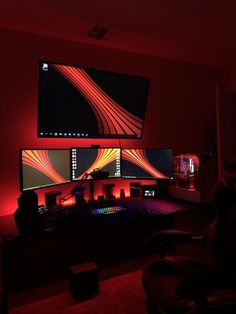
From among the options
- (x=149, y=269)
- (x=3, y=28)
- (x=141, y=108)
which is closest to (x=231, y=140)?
(x=141, y=108)

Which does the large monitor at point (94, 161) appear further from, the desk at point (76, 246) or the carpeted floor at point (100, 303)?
the carpeted floor at point (100, 303)

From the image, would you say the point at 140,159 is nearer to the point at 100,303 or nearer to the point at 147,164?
the point at 147,164

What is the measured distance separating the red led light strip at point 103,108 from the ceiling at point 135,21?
401 mm

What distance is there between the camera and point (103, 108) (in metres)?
2.75

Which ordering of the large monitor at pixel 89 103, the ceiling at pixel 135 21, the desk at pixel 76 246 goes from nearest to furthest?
the desk at pixel 76 246, the ceiling at pixel 135 21, the large monitor at pixel 89 103

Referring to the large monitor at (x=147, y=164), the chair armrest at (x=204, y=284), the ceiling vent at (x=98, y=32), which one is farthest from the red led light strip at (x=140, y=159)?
the chair armrest at (x=204, y=284)

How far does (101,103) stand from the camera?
2721 mm

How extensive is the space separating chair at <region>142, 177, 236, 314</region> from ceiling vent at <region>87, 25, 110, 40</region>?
72.1 inches

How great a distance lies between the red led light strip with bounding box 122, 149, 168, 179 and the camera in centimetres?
272

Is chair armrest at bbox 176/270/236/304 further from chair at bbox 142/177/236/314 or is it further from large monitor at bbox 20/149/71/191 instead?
large monitor at bbox 20/149/71/191

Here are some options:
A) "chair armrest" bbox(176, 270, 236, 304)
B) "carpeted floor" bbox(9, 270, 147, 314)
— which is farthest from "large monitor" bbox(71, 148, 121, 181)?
"chair armrest" bbox(176, 270, 236, 304)

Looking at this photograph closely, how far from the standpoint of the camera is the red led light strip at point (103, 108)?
2.52m

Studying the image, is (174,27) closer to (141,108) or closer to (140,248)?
(141,108)

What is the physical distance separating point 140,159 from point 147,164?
9 cm
